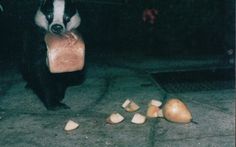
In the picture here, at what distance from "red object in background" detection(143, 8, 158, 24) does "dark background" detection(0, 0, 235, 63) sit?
2.9 inches

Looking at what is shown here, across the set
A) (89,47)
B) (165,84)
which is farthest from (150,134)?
(89,47)

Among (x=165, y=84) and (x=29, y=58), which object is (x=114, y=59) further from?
(x=29, y=58)

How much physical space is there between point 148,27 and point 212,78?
241 cm

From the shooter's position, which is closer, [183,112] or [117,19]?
[183,112]

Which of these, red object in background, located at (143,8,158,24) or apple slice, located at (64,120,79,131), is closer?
apple slice, located at (64,120,79,131)

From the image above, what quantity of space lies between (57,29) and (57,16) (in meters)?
0.16

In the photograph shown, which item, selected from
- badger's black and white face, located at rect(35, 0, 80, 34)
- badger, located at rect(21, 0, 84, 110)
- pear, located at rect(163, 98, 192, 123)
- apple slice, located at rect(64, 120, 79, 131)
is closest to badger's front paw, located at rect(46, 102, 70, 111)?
badger, located at rect(21, 0, 84, 110)

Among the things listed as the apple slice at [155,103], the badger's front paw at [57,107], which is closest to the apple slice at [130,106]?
the apple slice at [155,103]

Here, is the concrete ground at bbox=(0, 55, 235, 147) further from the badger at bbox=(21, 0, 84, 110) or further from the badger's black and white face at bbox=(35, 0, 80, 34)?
the badger's black and white face at bbox=(35, 0, 80, 34)

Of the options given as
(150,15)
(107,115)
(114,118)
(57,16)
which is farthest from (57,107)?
(150,15)

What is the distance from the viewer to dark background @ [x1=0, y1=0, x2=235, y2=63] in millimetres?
8367

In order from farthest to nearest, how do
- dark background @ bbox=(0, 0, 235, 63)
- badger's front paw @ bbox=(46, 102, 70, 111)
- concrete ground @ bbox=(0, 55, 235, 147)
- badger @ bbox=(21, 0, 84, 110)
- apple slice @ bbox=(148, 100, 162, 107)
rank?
dark background @ bbox=(0, 0, 235, 63)
badger's front paw @ bbox=(46, 102, 70, 111)
apple slice @ bbox=(148, 100, 162, 107)
badger @ bbox=(21, 0, 84, 110)
concrete ground @ bbox=(0, 55, 235, 147)

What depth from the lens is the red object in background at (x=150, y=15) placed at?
843 centimetres

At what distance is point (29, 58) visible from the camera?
5762mm
